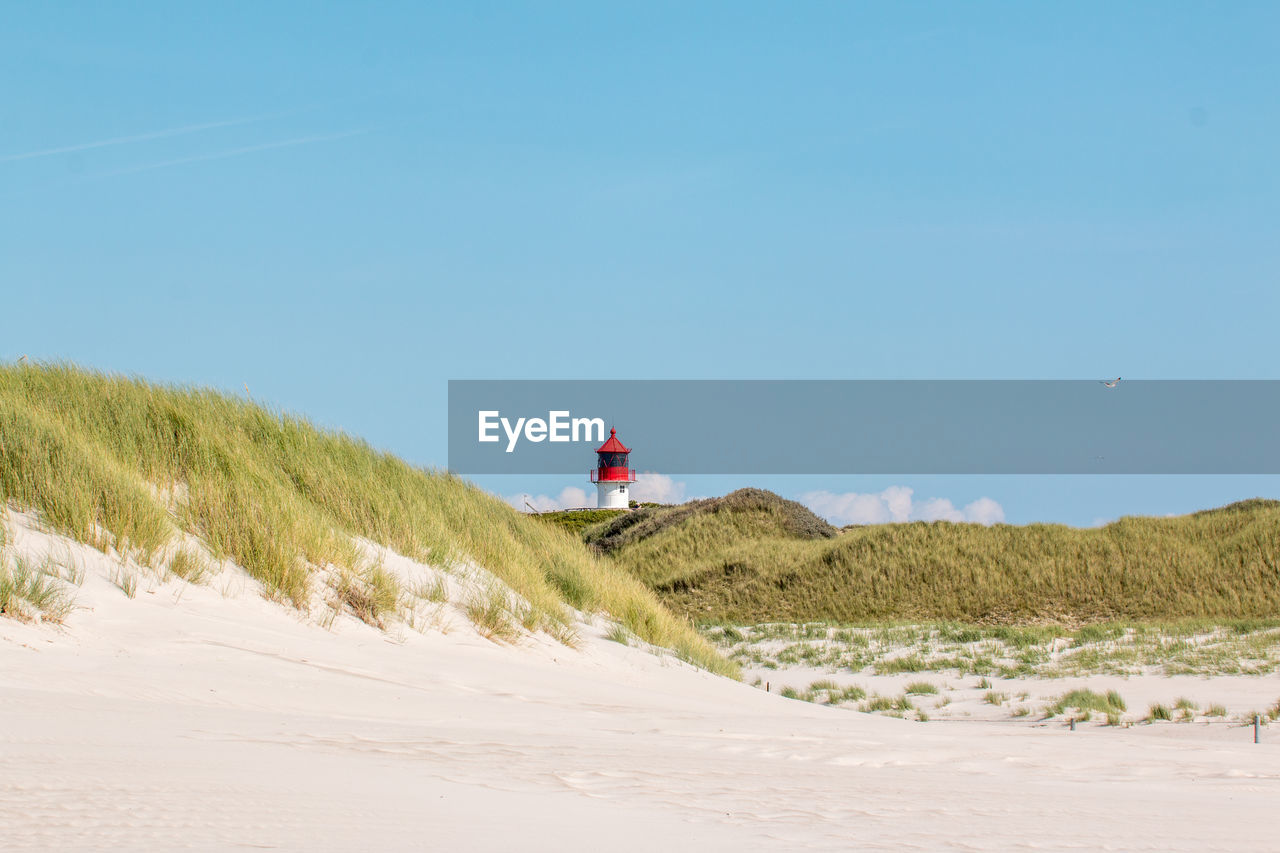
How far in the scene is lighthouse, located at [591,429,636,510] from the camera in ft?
174

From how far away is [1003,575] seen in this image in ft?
71.1

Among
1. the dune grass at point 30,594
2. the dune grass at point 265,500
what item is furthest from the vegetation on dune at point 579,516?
the dune grass at point 30,594

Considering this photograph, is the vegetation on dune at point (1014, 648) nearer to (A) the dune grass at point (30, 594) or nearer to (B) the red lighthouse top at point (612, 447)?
(A) the dune grass at point (30, 594)

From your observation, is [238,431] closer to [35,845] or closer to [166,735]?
[166,735]

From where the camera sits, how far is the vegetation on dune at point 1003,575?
795 inches

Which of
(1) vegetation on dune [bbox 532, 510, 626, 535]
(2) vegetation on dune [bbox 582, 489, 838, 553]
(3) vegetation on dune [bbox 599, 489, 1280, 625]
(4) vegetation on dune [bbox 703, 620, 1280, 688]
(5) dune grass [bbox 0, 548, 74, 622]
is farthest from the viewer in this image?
(1) vegetation on dune [bbox 532, 510, 626, 535]

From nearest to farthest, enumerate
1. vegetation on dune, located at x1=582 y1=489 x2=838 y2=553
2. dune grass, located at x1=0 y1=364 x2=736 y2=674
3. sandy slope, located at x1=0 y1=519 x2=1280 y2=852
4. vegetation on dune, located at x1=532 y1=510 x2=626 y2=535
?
sandy slope, located at x1=0 y1=519 x2=1280 y2=852, dune grass, located at x1=0 y1=364 x2=736 y2=674, vegetation on dune, located at x1=582 y1=489 x2=838 y2=553, vegetation on dune, located at x1=532 y1=510 x2=626 y2=535

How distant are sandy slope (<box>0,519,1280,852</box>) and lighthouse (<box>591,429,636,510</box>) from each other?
46219 millimetres

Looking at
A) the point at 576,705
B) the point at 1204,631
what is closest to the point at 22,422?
the point at 576,705

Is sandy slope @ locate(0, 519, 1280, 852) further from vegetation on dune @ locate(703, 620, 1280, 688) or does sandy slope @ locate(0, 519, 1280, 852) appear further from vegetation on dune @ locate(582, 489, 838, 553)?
vegetation on dune @ locate(582, 489, 838, 553)

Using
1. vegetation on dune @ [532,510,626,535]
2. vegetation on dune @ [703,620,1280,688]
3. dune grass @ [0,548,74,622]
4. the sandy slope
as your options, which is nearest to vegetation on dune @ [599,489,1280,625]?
vegetation on dune @ [703,620,1280,688]

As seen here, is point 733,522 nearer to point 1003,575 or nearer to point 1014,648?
point 1003,575

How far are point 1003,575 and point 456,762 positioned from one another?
19927 millimetres

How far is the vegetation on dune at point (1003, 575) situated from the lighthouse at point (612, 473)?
89.0ft
